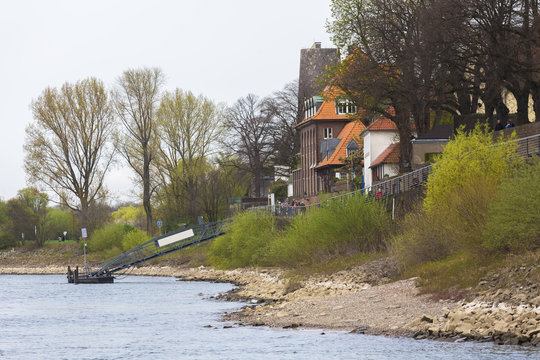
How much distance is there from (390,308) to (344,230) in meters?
21.2

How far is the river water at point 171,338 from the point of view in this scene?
27688 mm

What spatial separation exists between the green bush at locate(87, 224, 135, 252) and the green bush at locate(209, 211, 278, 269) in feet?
129

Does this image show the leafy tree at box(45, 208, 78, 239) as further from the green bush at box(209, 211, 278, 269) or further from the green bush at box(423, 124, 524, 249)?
the green bush at box(423, 124, 524, 249)

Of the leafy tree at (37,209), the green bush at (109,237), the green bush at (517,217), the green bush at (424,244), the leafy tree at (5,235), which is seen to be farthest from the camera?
the leafy tree at (5,235)

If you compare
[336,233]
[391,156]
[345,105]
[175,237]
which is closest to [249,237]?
[175,237]

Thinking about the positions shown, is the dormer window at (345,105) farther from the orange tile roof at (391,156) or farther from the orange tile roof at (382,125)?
the orange tile roof at (391,156)

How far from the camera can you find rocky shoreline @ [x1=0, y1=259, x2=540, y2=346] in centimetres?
2803

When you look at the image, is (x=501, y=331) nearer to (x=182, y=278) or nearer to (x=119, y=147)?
(x=182, y=278)

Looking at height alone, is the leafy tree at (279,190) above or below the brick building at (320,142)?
below

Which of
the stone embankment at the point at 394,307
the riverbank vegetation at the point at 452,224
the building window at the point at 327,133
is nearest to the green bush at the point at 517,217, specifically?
the riverbank vegetation at the point at 452,224

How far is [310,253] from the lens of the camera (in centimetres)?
5762

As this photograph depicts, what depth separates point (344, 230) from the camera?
55.8 m

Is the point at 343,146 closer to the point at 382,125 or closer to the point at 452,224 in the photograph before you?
the point at 382,125

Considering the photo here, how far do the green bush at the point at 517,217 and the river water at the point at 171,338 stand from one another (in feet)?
21.6
